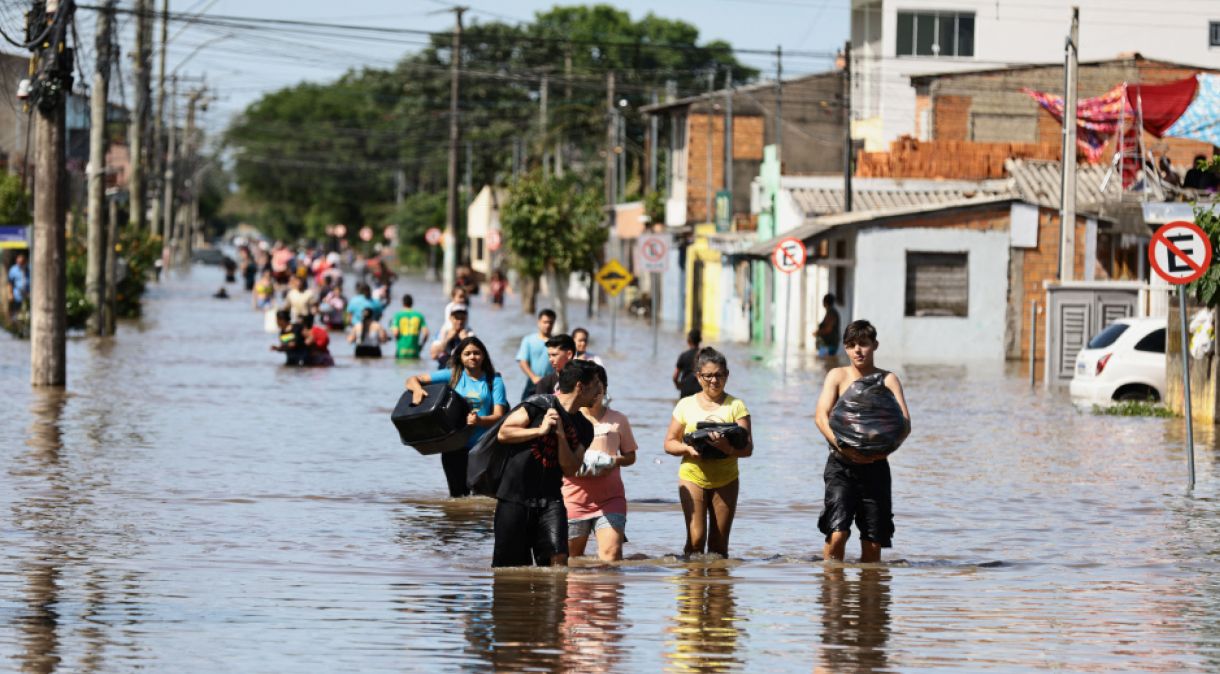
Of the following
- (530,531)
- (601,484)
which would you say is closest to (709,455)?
(601,484)

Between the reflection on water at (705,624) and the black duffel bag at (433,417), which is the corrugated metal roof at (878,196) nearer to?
the black duffel bag at (433,417)

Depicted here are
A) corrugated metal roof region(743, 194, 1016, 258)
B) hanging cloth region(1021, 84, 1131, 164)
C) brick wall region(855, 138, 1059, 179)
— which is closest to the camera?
hanging cloth region(1021, 84, 1131, 164)

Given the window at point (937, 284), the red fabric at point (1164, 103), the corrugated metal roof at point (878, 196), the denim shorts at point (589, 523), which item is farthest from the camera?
the corrugated metal roof at point (878, 196)

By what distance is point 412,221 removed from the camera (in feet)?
398

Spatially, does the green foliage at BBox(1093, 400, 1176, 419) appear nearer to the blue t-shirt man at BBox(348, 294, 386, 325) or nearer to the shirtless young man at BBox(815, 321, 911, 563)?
the shirtless young man at BBox(815, 321, 911, 563)

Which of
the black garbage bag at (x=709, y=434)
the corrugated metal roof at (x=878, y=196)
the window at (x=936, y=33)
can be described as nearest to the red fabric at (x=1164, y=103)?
the corrugated metal roof at (x=878, y=196)

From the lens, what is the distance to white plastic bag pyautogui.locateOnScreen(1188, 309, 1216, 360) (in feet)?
82.4

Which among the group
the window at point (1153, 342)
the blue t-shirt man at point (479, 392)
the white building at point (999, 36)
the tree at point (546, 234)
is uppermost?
the white building at point (999, 36)

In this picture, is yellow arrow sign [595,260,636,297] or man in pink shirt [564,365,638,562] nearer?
man in pink shirt [564,365,638,562]

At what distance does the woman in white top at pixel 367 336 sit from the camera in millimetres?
38906

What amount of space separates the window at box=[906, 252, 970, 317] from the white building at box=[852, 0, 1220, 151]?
27258mm

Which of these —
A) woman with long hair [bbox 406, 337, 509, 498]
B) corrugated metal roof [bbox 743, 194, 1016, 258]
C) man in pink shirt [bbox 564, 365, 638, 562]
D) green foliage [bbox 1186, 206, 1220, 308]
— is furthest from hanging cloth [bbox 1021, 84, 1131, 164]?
Answer: man in pink shirt [bbox 564, 365, 638, 562]

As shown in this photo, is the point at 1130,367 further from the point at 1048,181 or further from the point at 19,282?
the point at 19,282

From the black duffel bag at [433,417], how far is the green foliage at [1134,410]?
45.0 feet
